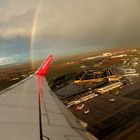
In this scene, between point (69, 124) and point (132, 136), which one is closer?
point (69, 124)

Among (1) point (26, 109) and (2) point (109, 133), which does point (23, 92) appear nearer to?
(1) point (26, 109)

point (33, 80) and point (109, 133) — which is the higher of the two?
point (33, 80)

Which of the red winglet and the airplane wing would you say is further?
the red winglet

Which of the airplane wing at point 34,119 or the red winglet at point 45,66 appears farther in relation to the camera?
the red winglet at point 45,66

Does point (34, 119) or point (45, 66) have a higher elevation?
point (45, 66)

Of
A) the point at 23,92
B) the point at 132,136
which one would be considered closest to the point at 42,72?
the point at 23,92

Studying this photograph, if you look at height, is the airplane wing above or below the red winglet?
below

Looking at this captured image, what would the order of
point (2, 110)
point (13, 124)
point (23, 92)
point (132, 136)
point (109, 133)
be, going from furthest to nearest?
point (109, 133) < point (132, 136) < point (23, 92) < point (2, 110) < point (13, 124)

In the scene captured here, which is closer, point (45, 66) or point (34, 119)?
point (34, 119)
